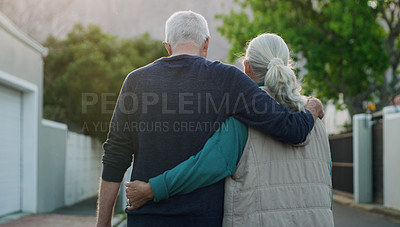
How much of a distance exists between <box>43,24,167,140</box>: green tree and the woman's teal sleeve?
54.2 feet

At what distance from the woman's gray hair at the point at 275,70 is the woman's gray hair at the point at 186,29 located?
1.01 ft

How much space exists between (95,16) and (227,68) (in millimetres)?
24511

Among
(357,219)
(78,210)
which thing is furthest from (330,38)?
(78,210)

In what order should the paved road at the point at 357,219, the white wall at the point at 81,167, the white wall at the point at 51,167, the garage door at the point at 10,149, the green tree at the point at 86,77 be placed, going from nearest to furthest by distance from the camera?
the paved road at the point at 357,219
the garage door at the point at 10,149
the white wall at the point at 51,167
the white wall at the point at 81,167
the green tree at the point at 86,77

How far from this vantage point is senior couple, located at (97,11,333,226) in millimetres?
1988

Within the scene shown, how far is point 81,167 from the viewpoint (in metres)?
15.9

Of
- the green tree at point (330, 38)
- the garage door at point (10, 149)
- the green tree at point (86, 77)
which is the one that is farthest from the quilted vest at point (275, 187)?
the green tree at point (86, 77)

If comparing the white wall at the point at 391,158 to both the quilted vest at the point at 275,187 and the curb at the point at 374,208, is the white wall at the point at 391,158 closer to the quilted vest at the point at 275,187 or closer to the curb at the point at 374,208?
the curb at the point at 374,208

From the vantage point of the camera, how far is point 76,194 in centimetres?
1513

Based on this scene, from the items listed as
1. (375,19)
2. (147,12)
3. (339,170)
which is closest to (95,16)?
(147,12)

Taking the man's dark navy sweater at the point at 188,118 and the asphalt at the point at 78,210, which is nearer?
the man's dark navy sweater at the point at 188,118

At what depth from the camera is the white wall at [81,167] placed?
14.2 m

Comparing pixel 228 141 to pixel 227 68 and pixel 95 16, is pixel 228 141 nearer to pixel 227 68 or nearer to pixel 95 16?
pixel 227 68

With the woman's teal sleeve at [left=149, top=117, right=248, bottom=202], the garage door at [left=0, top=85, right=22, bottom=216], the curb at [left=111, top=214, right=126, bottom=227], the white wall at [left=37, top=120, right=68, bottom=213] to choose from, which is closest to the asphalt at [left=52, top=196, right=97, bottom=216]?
the white wall at [left=37, top=120, right=68, bottom=213]
